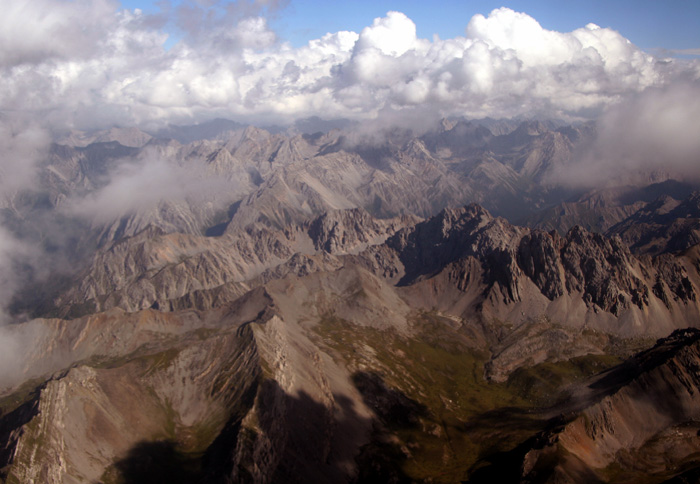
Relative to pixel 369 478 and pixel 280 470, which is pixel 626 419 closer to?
pixel 369 478

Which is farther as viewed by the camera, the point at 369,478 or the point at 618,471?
the point at 369,478

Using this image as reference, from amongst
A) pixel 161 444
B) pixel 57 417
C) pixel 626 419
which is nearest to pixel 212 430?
pixel 161 444

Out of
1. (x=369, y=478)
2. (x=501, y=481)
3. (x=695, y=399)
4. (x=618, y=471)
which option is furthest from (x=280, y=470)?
(x=695, y=399)

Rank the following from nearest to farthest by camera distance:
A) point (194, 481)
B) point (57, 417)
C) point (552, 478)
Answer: point (552, 478), point (194, 481), point (57, 417)

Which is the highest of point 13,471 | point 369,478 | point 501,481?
point 13,471

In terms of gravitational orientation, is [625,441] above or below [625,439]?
below

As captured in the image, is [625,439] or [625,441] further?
[625,439]

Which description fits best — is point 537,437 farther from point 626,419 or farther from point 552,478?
point 626,419

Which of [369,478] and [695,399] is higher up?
[695,399]

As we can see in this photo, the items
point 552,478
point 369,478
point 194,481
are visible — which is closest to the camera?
point 552,478
